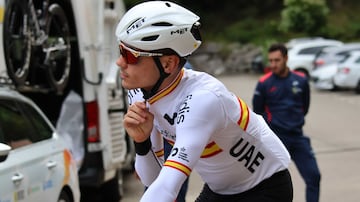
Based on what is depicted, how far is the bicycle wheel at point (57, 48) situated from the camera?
23.0 feet

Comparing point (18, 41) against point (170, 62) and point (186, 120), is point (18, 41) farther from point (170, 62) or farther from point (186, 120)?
point (186, 120)

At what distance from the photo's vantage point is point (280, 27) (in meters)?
44.0

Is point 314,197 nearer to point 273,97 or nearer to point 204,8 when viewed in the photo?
point 273,97

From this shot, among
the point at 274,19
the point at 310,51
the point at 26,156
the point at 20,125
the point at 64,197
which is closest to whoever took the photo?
the point at 26,156

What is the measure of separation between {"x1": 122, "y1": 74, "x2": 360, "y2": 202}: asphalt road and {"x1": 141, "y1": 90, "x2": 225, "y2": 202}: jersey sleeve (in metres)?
5.55

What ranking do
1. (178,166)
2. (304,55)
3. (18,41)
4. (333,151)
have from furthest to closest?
(304,55) < (333,151) < (18,41) < (178,166)

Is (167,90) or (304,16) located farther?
(304,16)

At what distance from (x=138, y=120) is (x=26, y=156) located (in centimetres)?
267

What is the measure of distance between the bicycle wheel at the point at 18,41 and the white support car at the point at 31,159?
Answer: 0.47m

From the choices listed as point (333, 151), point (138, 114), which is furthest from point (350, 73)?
point (138, 114)

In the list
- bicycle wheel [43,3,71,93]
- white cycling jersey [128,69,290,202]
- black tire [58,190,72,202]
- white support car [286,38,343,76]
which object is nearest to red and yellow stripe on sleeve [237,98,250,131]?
white cycling jersey [128,69,290,202]

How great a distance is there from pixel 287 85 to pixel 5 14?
8.74 feet

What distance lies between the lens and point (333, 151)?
12.3 meters

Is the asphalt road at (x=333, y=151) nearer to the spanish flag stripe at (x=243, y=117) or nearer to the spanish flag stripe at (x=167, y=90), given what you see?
the spanish flag stripe at (x=243, y=117)
